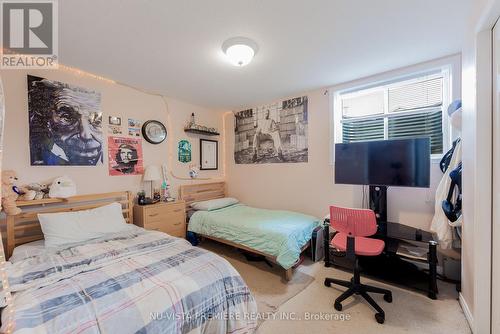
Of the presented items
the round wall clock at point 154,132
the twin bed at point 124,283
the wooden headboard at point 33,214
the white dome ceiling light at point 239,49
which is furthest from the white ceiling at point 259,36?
the twin bed at point 124,283

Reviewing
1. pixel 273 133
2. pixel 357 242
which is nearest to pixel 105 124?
pixel 273 133

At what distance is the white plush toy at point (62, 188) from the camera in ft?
8.20

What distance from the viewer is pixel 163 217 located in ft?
A: 10.7

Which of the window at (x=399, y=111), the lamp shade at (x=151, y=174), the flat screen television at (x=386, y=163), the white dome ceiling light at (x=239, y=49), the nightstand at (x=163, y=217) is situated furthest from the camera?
the lamp shade at (x=151, y=174)

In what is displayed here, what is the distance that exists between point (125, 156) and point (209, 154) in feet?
5.02

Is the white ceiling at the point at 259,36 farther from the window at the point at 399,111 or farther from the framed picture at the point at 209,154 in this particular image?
the framed picture at the point at 209,154

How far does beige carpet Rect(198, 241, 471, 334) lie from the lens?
1.85 m

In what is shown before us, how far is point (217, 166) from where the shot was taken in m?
4.57

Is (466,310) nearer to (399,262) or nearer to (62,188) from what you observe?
(399,262)

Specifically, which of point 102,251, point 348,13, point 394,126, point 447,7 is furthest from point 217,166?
point 447,7

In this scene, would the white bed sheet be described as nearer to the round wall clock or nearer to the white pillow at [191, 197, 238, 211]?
the round wall clock

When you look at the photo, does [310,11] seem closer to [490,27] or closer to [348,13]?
[348,13]

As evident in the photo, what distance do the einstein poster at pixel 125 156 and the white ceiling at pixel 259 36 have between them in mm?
831

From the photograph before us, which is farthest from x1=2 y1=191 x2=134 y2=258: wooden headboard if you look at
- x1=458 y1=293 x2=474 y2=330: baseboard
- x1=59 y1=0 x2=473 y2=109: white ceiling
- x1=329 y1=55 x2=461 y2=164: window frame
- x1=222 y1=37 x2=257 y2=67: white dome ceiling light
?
x1=458 y1=293 x2=474 y2=330: baseboard
